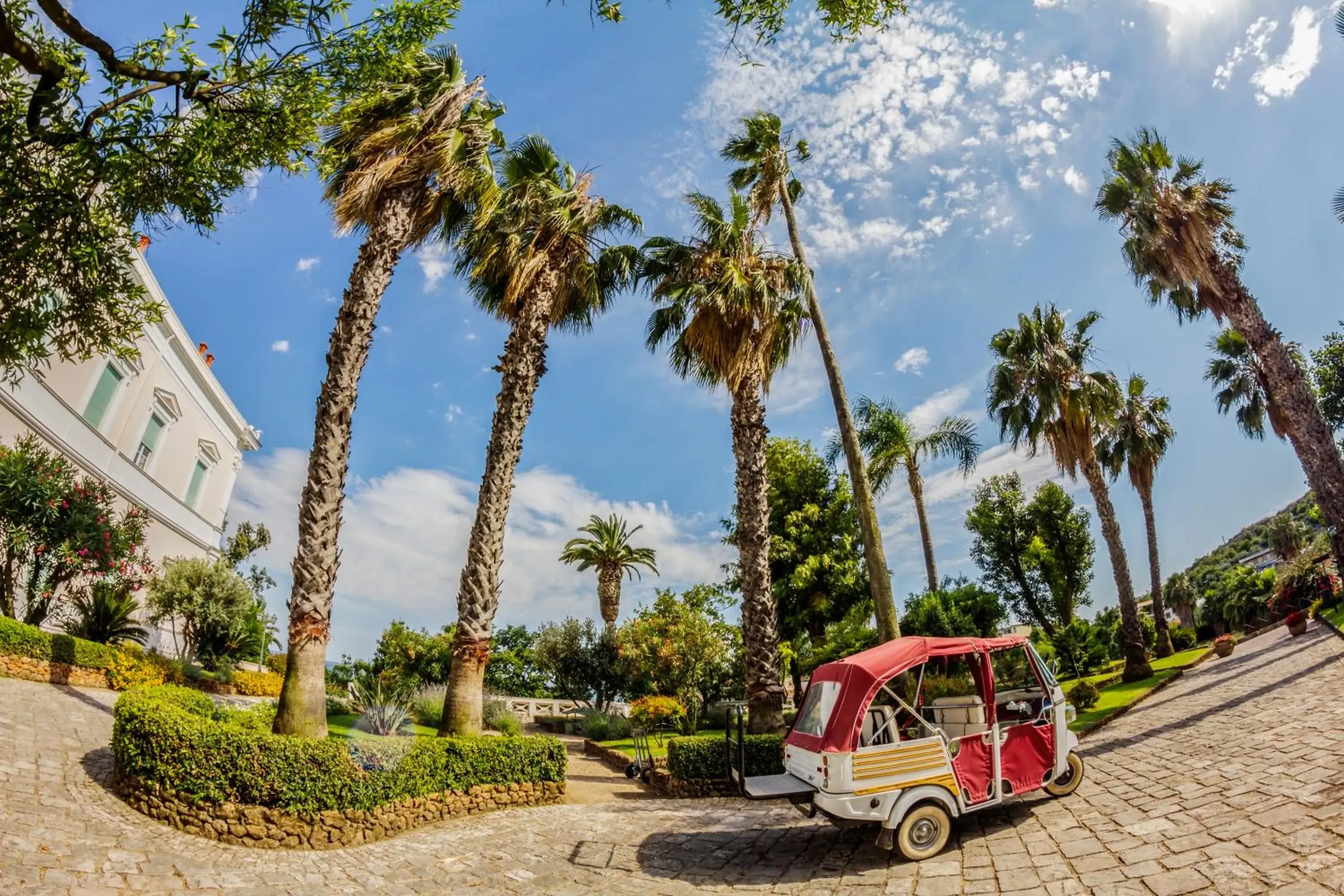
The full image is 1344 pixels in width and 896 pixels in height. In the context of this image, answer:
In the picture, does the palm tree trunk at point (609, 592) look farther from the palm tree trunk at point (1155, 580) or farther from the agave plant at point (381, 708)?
the palm tree trunk at point (1155, 580)

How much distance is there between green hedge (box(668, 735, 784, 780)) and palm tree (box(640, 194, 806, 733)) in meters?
0.52

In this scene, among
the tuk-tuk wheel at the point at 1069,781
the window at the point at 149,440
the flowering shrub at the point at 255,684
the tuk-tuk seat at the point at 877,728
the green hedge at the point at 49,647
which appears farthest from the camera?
the window at the point at 149,440

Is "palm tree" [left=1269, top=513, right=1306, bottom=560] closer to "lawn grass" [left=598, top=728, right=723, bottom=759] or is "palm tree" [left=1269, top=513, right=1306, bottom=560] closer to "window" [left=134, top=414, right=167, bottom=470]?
"lawn grass" [left=598, top=728, right=723, bottom=759]

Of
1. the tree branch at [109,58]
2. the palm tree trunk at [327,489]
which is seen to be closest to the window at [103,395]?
the palm tree trunk at [327,489]

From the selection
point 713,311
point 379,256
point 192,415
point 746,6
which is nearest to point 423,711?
point 379,256

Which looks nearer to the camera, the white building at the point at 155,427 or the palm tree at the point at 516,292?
the palm tree at the point at 516,292

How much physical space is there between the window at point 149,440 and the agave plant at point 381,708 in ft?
53.5

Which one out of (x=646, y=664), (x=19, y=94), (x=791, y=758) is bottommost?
(x=791, y=758)

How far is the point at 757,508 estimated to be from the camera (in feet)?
41.1

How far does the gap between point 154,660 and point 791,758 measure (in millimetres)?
17270

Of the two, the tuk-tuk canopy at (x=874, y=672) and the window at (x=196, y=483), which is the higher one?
the window at (x=196, y=483)

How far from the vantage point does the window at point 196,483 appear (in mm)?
28625

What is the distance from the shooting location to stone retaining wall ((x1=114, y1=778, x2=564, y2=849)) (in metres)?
7.13

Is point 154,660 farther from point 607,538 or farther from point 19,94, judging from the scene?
point 607,538
